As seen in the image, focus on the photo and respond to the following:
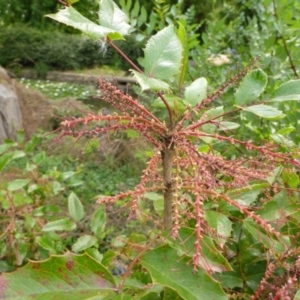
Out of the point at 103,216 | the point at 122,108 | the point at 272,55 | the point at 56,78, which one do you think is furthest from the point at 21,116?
the point at 56,78

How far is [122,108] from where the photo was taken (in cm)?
51

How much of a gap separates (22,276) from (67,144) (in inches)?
157

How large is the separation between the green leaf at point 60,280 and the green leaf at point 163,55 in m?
0.20

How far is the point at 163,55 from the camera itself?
1.53ft

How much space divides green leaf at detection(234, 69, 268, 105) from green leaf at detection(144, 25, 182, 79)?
9 cm

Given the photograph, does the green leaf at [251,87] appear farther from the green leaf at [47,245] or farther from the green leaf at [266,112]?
the green leaf at [47,245]

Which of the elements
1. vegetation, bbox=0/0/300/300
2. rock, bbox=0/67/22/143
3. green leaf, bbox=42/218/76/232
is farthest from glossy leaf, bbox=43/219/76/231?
rock, bbox=0/67/22/143

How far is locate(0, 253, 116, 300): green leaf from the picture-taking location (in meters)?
0.46

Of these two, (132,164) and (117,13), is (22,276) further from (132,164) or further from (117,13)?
(132,164)

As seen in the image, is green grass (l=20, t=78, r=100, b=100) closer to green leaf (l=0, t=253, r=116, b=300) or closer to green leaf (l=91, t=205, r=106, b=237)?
green leaf (l=91, t=205, r=106, b=237)

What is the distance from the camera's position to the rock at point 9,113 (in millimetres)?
4648

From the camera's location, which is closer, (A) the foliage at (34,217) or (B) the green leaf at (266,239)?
(B) the green leaf at (266,239)

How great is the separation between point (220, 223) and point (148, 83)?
24cm

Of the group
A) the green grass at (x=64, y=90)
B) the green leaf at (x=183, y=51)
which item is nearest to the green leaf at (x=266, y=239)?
the green leaf at (x=183, y=51)
